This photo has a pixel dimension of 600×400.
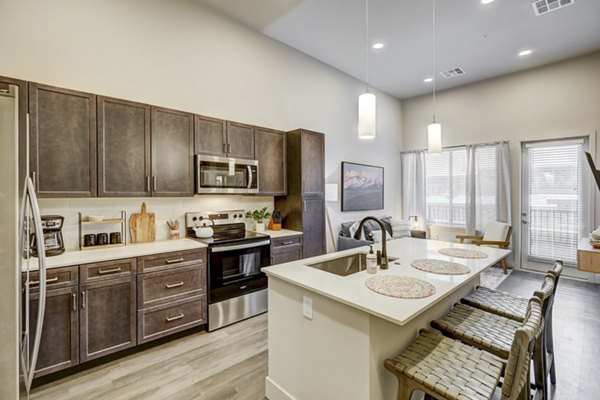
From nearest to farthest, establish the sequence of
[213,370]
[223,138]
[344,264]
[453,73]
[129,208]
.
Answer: [213,370]
[344,264]
[129,208]
[223,138]
[453,73]

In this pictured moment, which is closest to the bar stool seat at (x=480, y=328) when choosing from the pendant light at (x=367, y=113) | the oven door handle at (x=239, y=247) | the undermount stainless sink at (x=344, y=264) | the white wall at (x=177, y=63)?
the undermount stainless sink at (x=344, y=264)

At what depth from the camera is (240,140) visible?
11.9 feet

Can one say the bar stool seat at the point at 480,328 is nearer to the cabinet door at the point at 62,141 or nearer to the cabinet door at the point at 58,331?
the cabinet door at the point at 58,331

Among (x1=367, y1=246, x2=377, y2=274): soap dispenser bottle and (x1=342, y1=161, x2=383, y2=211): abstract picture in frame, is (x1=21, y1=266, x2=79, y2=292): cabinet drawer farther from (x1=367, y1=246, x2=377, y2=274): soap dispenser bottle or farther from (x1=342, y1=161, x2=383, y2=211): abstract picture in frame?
(x1=342, y1=161, x2=383, y2=211): abstract picture in frame

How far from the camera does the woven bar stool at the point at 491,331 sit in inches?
63.2

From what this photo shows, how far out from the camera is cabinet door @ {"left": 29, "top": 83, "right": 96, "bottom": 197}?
7.43 ft

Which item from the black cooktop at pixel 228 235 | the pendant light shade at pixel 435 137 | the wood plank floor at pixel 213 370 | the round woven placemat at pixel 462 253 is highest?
the pendant light shade at pixel 435 137

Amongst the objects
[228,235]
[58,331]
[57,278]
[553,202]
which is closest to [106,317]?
[58,331]

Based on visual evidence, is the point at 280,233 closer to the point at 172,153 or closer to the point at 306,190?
the point at 306,190

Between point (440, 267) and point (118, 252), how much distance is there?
2.71 meters

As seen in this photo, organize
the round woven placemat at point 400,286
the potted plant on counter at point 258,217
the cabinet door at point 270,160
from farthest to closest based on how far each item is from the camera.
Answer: the potted plant on counter at point 258,217 < the cabinet door at point 270,160 < the round woven placemat at point 400,286

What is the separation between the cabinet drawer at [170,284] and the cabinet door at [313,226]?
5.13 ft

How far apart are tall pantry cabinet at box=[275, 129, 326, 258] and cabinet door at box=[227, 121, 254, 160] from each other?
2.16 ft

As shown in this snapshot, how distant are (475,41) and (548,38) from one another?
40.2 inches
